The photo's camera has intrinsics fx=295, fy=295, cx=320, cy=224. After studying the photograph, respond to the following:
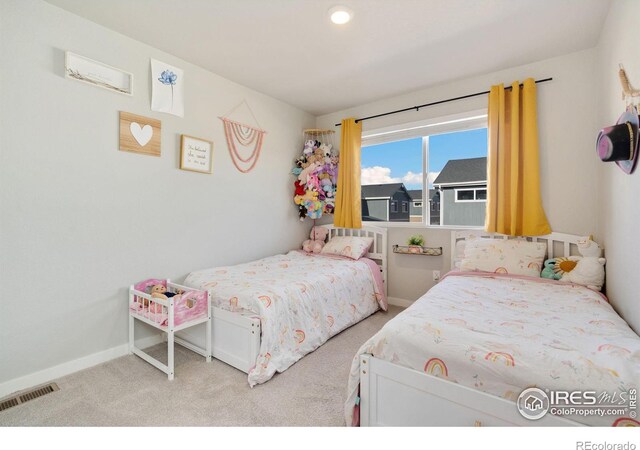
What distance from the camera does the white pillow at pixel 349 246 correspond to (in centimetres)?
339

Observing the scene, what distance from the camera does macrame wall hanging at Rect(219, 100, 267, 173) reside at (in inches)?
121

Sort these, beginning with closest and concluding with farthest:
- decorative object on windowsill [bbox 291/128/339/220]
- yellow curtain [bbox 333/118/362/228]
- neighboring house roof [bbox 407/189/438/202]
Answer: neighboring house roof [bbox 407/189/438/202], yellow curtain [bbox 333/118/362/228], decorative object on windowsill [bbox 291/128/339/220]

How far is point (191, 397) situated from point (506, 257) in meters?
2.58

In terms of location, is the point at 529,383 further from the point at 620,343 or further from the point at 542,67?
the point at 542,67

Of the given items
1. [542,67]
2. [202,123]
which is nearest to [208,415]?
[202,123]

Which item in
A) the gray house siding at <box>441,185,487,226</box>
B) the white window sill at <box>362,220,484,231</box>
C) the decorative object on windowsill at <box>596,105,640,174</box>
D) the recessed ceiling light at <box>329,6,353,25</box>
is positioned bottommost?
the white window sill at <box>362,220,484,231</box>

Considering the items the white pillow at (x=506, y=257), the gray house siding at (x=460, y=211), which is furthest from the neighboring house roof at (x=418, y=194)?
the white pillow at (x=506, y=257)

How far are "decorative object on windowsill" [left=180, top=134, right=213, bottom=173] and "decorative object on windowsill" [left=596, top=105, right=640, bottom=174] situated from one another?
2.93m

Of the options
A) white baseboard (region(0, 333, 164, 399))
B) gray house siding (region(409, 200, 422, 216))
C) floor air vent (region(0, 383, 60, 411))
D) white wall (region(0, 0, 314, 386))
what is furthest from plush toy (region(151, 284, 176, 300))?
gray house siding (region(409, 200, 422, 216))

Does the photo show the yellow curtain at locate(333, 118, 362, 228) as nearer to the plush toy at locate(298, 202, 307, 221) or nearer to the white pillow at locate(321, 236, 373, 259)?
the white pillow at locate(321, 236, 373, 259)

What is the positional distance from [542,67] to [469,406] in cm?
296

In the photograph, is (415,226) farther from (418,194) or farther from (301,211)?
(301,211)

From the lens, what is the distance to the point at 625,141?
57.9 inches

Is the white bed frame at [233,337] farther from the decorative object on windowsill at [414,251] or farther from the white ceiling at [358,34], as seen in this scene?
the white ceiling at [358,34]
